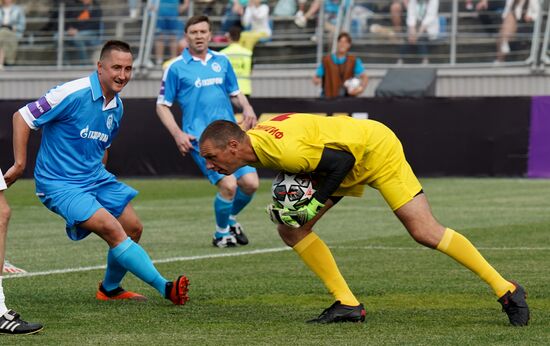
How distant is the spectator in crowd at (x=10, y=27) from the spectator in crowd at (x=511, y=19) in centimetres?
1004

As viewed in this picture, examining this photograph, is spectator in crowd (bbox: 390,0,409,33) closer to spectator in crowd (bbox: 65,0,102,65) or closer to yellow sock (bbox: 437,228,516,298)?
spectator in crowd (bbox: 65,0,102,65)

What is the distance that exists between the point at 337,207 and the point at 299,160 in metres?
9.77

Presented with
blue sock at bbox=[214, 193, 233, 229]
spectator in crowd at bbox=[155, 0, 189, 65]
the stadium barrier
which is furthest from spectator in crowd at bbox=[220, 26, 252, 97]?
spectator in crowd at bbox=[155, 0, 189, 65]

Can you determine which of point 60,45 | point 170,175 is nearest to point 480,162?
point 170,175

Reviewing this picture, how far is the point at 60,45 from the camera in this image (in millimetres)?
26984

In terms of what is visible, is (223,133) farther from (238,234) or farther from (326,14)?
(326,14)

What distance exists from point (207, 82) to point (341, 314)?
538 centimetres

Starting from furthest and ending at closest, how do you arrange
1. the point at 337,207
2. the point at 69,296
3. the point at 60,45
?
the point at 60,45, the point at 337,207, the point at 69,296

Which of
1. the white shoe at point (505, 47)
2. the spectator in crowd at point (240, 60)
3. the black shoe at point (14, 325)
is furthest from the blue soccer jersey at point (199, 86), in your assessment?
the white shoe at point (505, 47)

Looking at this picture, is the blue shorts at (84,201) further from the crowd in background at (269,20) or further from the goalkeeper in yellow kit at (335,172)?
the crowd in background at (269,20)

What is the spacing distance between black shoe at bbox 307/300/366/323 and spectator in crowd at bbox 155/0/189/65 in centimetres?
1877

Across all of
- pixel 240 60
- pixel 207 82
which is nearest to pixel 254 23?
pixel 240 60

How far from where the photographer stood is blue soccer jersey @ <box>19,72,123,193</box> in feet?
27.7

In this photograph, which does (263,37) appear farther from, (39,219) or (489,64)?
(39,219)
